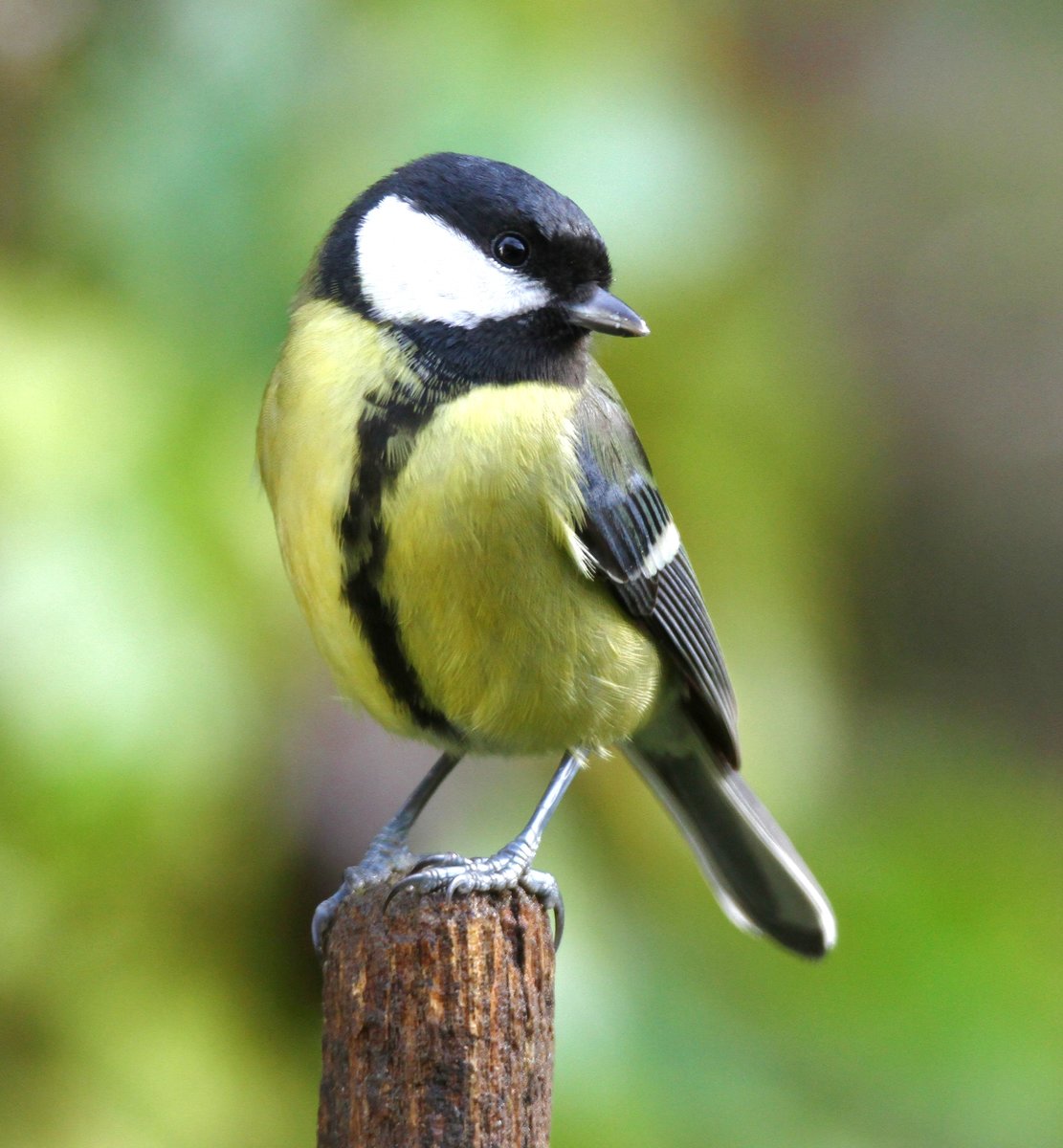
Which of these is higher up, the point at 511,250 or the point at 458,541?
the point at 511,250

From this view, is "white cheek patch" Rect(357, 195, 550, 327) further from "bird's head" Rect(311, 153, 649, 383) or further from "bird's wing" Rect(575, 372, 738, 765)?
"bird's wing" Rect(575, 372, 738, 765)

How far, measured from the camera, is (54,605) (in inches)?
65.2

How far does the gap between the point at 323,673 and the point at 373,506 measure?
513 mm

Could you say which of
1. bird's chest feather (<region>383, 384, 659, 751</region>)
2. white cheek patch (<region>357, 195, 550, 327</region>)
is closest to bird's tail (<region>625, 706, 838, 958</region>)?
bird's chest feather (<region>383, 384, 659, 751</region>)

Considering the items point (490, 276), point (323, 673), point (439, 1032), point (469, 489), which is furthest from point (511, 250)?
point (439, 1032)

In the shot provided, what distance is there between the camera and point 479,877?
1388 mm

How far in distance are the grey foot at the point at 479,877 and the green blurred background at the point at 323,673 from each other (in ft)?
1.05

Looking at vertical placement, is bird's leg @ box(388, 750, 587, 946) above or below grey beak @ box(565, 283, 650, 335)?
below

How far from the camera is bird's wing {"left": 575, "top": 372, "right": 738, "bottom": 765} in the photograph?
1.52 m

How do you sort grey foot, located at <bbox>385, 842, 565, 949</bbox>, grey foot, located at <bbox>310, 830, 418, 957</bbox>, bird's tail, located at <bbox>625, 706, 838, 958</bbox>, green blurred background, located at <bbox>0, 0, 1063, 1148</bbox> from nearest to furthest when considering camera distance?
grey foot, located at <bbox>385, 842, 565, 949</bbox>
grey foot, located at <bbox>310, 830, 418, 957</bbox>
green blurred background, located at <bbox>0, 0, 1063, 1148</bbox>
bird's tail, located at <bbox>625, 706, 838, 958</bbox>

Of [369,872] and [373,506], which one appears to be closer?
[373,506]

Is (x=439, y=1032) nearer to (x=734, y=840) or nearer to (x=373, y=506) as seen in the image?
(x=373, y=506)

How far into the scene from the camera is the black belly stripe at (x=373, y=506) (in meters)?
1.39

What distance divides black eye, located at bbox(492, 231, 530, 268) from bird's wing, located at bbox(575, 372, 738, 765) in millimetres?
161
